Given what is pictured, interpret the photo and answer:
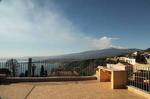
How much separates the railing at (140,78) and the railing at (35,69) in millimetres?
3663

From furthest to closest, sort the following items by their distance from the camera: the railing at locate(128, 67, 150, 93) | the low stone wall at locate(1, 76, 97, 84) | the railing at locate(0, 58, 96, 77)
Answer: the railing at locate(0, 58, 96, 77), the low stone wall at locate(1, 76, 97, 84), the railing at locate(128, 67, 150, 93)

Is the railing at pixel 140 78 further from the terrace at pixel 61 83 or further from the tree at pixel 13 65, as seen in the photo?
the tree at pixel 13 65

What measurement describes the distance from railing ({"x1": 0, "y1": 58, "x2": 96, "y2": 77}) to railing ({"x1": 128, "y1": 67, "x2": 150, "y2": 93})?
144 inches

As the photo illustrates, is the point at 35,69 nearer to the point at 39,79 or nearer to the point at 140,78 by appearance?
the point at 39,79

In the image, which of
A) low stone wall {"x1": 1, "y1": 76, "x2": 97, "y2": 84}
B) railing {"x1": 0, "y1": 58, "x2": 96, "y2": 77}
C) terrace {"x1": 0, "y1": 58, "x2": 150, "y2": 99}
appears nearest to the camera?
terrace {"x1": 0, "y1": 58, "x2": 150, "y2": 99}

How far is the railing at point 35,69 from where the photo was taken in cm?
1127

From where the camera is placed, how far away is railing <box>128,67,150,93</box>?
705 cm

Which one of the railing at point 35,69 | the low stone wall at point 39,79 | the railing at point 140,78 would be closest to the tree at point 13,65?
the railing at point 35,69

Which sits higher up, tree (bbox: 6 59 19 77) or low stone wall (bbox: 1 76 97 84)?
tree (bbox: 6 59 19 77)

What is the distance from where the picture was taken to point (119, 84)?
26.4ft

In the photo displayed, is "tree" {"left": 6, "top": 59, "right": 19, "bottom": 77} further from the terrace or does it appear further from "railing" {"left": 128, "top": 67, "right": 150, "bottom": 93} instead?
"railing" {"left": 128, "top": 67, "right": 150, "bottom": 93}

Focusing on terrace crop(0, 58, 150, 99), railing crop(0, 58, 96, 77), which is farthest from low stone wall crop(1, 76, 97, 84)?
railing crop(0, 58, 96, 77)

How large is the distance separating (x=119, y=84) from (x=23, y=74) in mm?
4979

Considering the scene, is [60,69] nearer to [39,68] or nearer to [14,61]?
[39,68]
